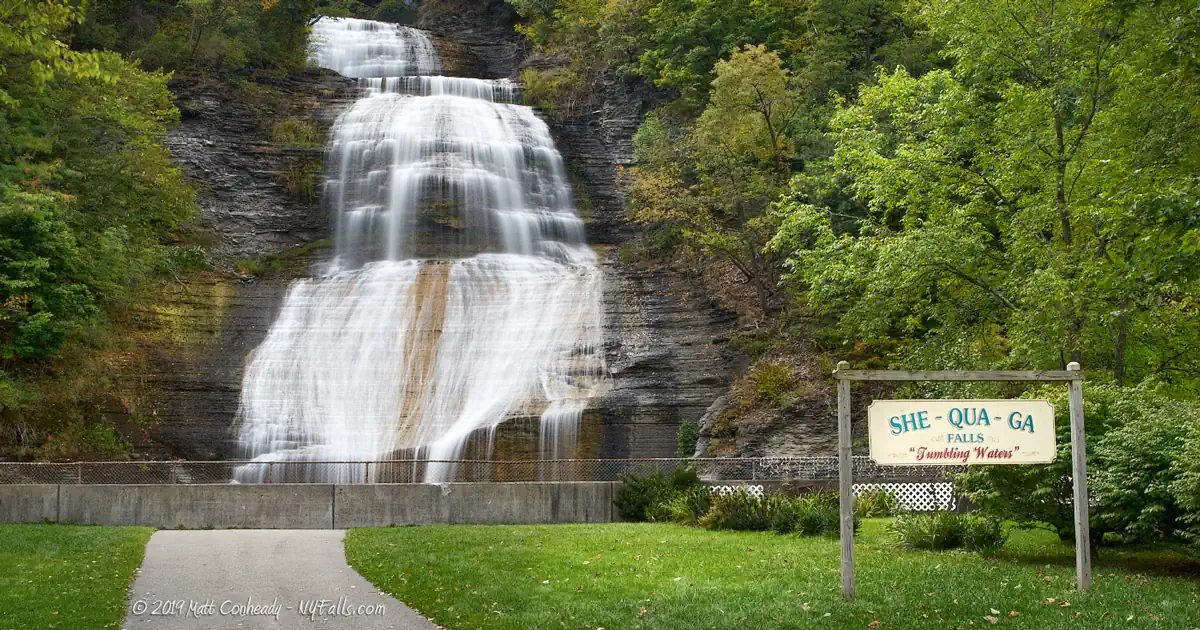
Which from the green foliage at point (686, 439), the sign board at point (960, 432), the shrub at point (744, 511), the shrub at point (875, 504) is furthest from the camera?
the green foliage at point (686, 439)

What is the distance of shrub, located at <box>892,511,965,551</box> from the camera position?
14.4 metres

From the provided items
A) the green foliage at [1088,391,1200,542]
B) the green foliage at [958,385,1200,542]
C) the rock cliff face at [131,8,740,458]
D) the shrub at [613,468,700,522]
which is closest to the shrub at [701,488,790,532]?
the shrub at [613,468,700,522]

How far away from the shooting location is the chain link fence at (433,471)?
22922 mm

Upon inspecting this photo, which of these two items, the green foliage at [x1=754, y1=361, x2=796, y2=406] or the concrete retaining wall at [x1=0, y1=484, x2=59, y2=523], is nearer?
the concrete retaining wall at [x1=0, y1=484, x2=59, y2=523]

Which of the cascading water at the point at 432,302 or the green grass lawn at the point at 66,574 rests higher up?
the cascading water at the point at 432,302

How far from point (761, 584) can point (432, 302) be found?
82.8 ft

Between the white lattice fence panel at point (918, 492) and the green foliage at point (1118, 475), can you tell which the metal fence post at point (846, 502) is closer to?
the green foliage at point (1118, 475)

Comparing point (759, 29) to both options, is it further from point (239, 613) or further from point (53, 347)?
point (239, 613)

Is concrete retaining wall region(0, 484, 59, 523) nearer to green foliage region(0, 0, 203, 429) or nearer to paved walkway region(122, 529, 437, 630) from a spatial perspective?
green foliage region(0, 0, 203, 429)

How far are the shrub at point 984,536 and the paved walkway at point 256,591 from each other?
8024 millimetres

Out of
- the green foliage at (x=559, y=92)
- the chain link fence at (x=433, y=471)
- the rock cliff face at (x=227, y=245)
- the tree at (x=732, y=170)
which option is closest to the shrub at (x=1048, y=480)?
the chain link fence at (x=433, y=471)

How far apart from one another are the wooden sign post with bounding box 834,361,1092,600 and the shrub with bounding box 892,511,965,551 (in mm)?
3568

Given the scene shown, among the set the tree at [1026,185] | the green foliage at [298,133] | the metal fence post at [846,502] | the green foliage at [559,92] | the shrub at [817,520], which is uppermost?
the green foliage at [559,92]

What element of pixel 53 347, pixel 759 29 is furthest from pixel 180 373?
pixel 759 29
